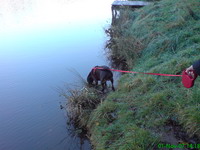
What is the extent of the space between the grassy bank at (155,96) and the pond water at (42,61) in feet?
3.91

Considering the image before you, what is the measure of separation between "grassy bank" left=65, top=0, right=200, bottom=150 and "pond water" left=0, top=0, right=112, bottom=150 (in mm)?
1191

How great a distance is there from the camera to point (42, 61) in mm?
9891

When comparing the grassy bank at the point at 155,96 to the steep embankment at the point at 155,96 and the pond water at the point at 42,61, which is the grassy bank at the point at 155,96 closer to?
the steep embankment at the point at 155,96

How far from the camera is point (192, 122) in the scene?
352 cm

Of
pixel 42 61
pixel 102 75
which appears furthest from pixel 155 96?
pixel 42 61

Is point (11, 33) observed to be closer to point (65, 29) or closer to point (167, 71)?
point (65, 29)

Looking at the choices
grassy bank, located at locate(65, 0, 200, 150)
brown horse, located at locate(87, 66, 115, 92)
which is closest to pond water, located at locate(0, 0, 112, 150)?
grassy bank, located at locate(65, 0, 200, 150)

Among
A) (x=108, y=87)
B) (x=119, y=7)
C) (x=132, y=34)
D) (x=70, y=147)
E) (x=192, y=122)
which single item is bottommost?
(x=70, y=147)

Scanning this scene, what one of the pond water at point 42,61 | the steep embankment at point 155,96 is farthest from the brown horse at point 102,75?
the pond water at point 42,61

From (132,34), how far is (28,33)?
245 inches

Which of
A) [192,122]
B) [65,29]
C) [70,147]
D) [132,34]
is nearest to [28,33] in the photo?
[65,29]

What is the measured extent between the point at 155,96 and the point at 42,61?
651 centimetres

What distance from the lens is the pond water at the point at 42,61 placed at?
5852mm

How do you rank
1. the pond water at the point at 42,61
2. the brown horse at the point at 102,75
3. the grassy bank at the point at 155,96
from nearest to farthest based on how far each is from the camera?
1. the grassy bank at the point at 155,96
2. the pond water at the point at 42,61
3. the brown horse at the point at 102,75
